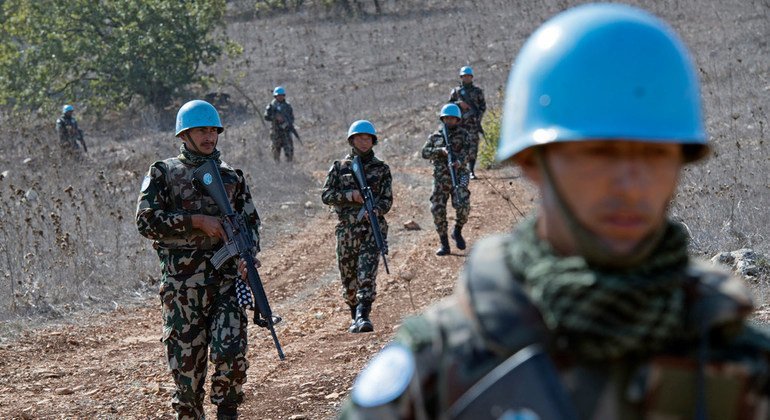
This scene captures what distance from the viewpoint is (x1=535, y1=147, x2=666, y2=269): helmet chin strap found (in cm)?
147

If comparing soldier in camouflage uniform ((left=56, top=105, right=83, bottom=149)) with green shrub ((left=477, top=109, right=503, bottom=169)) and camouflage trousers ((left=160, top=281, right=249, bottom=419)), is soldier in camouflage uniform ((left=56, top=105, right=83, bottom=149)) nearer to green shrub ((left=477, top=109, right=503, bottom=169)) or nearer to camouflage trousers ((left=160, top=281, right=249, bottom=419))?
green shrub ((left=477, top=109, right=503, bottom=169))

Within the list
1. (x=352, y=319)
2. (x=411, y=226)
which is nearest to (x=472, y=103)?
(x=411, y=226)

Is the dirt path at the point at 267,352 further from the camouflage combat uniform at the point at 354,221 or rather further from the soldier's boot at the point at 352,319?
the camouflage combat uniform at the point at 354,221

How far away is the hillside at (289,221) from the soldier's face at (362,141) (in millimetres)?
1222

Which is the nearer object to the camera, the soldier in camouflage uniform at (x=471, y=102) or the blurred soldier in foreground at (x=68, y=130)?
the soldier in camouflage uniform at (x=471, y=102)

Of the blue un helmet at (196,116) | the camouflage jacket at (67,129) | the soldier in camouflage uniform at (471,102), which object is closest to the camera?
the blue un helmet at (196,116)

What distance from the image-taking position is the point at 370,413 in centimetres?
154

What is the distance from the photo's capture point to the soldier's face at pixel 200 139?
5.98 metres

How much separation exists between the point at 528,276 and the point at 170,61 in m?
27.6

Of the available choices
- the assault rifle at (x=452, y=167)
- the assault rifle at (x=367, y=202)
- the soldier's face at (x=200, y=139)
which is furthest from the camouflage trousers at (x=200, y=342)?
the assault rifle at (x=452, y=167)

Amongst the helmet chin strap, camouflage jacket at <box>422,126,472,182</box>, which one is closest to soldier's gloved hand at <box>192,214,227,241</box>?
the helmet chin strap

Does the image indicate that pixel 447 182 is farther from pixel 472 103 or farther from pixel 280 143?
pixel 280 143

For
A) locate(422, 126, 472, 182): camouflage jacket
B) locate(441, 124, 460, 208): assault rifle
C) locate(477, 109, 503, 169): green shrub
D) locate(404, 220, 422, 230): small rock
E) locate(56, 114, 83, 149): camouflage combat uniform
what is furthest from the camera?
locate(56, 114, 83, 149): camouflage combat uniform

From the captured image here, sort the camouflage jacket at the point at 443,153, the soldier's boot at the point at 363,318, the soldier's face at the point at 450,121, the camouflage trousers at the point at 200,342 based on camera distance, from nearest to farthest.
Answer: the camouflage trousers at the point at 200,342
the soldier's boot at the point at 363,318
the camouflage jacket at the point at 443,153
the soldier's face at the point at 450,121
